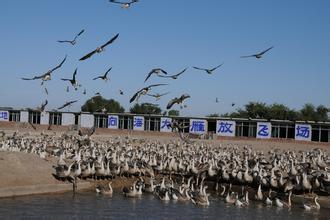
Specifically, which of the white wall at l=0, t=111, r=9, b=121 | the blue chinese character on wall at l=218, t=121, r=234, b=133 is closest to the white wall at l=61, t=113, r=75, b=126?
the white wall at l=0, t=111, r=9, b=121

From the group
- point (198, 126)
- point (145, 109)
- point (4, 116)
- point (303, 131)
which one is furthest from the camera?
point (145, 109)

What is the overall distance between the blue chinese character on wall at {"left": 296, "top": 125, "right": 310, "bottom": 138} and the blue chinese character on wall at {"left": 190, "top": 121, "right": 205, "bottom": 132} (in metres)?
12.3

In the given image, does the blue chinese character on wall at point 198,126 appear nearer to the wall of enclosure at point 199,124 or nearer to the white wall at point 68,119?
the wall of enclosure at point 199,124

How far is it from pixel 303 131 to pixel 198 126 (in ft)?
44.8

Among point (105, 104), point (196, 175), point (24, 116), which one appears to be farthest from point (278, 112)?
point (196, 175)

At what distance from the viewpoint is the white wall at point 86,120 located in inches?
3314

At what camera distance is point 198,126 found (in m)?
74.9

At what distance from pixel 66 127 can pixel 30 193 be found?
58225 millimetres

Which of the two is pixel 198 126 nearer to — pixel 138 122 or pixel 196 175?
pixel 138 122

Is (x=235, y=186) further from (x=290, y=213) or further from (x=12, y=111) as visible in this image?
(x=12, y=111)

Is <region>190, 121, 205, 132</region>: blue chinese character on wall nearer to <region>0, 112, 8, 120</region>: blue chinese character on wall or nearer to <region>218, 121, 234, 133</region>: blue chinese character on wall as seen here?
<region>218, 121, 234, 133</region>: blue chinese character on wall

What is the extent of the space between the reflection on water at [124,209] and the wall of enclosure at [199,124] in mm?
34755

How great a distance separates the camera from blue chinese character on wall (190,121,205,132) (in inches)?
2938

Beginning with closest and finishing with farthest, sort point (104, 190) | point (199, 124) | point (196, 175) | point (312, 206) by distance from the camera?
point (312, 206)
point (104, 190)
point (196, 175)
point (199, 124)
